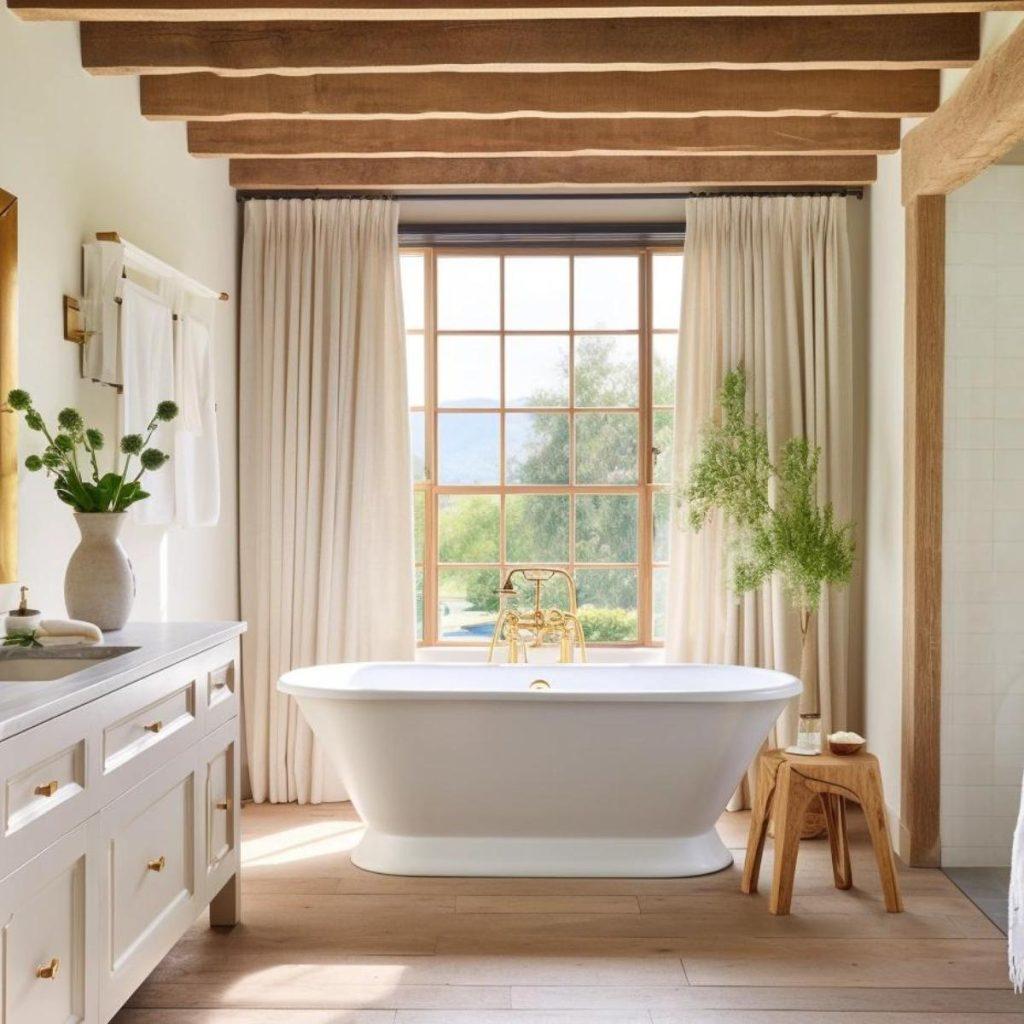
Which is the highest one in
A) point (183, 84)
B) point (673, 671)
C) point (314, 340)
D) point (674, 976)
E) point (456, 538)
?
point (183, 84)

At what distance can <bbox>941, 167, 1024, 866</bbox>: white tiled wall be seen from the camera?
3928 mm

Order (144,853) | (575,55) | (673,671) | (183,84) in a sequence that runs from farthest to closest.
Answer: (673,671) < (183,84) < (575,55) < (144,853)

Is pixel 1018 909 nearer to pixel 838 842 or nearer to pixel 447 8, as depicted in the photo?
pixel 838 842

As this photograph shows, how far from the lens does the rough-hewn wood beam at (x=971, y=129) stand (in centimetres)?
305

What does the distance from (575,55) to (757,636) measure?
7.89ft

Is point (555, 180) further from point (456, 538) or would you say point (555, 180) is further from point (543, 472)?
point (456, 538)

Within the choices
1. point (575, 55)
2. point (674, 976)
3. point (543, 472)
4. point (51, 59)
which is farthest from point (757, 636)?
point (51, 59)

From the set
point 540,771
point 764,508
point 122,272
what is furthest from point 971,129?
point 122,272

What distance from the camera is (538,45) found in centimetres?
325

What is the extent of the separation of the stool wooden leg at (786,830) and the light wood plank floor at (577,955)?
0.07m

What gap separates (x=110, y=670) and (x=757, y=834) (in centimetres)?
221

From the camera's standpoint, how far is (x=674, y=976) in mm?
3016

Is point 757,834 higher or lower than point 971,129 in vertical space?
lower

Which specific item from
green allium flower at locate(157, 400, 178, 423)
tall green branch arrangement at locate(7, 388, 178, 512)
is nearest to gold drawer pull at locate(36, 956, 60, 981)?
tall green branch arrangement at locate(7, 388, 178, 512)
